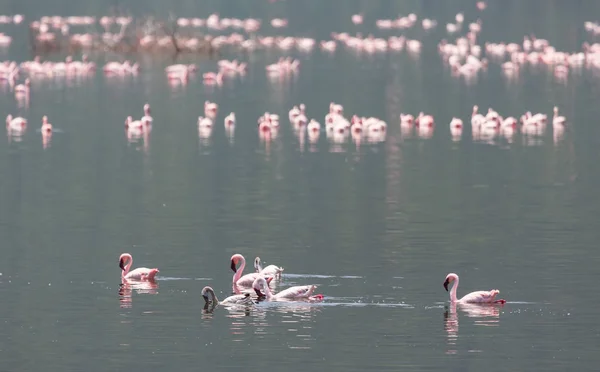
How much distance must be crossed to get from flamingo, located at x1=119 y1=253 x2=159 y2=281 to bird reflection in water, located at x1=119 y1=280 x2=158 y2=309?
0.08 meters

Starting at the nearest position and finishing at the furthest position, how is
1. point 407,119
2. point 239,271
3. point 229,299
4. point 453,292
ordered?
point 453,292, point 229,299, point 239,271, point 407,119

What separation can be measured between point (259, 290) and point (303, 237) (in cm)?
592

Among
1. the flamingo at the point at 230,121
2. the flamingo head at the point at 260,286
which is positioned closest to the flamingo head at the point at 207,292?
the flamingo head at the point at 260,286

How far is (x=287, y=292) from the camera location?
78.0 ft

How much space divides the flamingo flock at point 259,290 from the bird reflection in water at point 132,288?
3.1 inches

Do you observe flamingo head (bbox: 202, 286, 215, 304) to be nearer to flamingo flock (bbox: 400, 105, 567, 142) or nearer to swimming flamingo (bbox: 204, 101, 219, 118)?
flamingo flock (bbox: 400, 105, 567, 142)

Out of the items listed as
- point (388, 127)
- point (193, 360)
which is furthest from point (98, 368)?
point (388, 127)

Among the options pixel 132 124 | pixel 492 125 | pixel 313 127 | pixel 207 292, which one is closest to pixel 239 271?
pixel 207 292

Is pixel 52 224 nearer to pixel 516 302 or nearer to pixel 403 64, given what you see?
pixel 516 302

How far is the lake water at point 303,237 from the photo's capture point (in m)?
20.9

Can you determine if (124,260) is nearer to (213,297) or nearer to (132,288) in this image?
(132,288)

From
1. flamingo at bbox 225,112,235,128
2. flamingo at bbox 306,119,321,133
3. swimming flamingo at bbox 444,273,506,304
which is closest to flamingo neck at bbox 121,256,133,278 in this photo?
swimming flamingo at bbox 444,273,506,304

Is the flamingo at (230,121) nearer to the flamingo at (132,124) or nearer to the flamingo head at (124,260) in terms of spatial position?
the flamingo at (132,124)

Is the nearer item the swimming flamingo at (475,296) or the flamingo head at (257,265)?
the swimming flamingo at (475,296)
